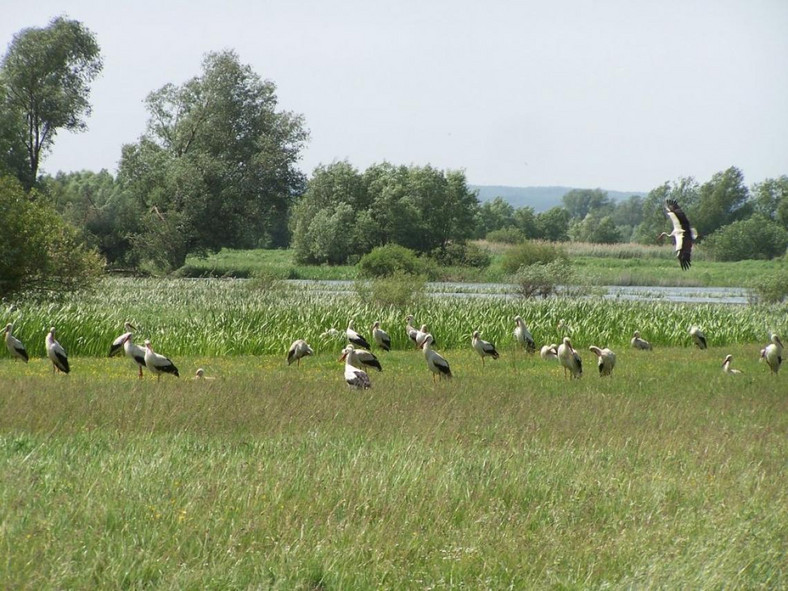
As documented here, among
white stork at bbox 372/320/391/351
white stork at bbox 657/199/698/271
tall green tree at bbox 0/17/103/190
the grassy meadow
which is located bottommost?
white stork at bbox 372/320/391/351

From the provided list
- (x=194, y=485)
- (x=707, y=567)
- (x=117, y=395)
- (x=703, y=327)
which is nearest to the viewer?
(x=707, y=567)

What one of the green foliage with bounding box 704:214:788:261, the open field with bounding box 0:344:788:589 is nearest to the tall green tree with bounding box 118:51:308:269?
the green foliage with bounding box 704:214:788:261

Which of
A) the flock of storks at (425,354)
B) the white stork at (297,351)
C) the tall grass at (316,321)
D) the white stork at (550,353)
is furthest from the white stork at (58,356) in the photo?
the white stork at (550,353)

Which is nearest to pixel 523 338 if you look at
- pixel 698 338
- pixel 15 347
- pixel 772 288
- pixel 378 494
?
pixel 698 338

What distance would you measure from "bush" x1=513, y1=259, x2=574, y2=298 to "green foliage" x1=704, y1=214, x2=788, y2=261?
42063mm

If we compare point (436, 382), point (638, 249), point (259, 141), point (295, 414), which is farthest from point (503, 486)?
point (638, 249)

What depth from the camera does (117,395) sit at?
13.4 metres

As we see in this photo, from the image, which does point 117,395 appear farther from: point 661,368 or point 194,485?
point 661,368

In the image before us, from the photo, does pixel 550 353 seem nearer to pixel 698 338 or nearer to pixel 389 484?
pixel 698 338

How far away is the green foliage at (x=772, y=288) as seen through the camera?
41688mm

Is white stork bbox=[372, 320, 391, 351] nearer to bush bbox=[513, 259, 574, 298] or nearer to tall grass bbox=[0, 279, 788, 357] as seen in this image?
tall grass bbox=[0, 279, 788, 357]

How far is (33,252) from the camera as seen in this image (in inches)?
1133

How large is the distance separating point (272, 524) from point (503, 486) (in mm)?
2137

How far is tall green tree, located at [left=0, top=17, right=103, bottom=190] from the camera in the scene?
2425 inches
